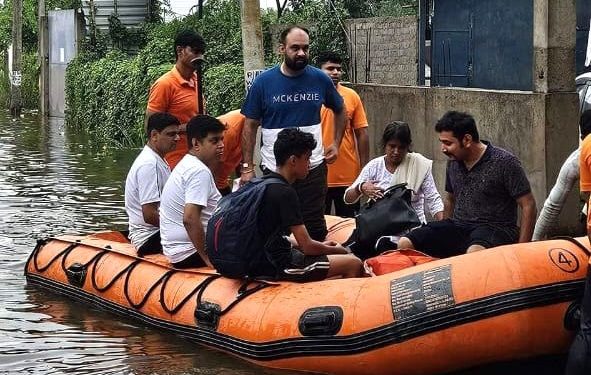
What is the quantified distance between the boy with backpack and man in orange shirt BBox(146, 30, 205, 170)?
2.12 meters

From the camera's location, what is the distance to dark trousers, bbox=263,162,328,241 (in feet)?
31.6

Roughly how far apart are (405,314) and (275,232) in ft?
4.08

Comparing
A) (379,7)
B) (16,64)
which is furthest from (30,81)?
(379,7)

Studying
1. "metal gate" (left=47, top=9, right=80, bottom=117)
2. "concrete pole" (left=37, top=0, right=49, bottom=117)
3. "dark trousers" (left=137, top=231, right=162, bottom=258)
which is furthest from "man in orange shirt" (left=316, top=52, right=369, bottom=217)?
"concrete pole" (left=37, top=0, right=49, bottom=117)

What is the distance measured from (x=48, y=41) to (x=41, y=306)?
26.5 metres

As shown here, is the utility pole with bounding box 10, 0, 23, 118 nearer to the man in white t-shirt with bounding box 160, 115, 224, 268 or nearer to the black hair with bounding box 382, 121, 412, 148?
the black hair with bounding box 382, 121, 412, 148

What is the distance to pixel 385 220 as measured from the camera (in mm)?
9398

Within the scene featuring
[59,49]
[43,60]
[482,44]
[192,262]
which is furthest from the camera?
[43,60]

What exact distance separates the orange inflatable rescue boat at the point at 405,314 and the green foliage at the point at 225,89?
10595 millimetres

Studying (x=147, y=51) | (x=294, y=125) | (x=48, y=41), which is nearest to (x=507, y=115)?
(x=294, y=125)

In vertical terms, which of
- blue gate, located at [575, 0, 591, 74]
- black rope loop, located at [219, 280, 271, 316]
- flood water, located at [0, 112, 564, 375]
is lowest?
flood water, located at [0, 112, 564, 375]

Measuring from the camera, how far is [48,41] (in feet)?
117

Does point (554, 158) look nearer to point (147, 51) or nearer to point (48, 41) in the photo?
point (147, 51)

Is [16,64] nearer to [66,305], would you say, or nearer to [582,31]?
[582,31]
